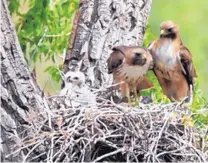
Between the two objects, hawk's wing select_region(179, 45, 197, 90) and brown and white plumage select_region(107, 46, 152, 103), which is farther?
hawk's wing select_region(179, 45, 197, 90)

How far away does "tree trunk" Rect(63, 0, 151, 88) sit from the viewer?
4617mm

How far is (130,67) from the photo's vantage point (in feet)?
15.4

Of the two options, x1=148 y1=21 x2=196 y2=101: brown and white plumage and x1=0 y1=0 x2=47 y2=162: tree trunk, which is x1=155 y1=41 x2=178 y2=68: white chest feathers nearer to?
x1=148 y1=21 x2=196 y2=101: brown and white plumage

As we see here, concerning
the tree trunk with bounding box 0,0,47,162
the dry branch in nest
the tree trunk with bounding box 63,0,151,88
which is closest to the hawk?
the tree trunk with bounding box 63,0,151,88

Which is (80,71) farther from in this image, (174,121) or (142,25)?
(174,121)

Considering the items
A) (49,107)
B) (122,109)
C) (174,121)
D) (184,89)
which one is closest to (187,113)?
(174,121)

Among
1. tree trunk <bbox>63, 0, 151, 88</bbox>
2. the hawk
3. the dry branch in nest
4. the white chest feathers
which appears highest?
tree trunk <bbox>63, 0, 151, 88</bbox>

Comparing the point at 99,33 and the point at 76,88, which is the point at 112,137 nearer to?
the point at 76,88

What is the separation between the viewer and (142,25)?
483 centimetres

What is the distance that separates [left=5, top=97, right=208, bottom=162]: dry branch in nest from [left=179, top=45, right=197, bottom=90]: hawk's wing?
3.14 ft

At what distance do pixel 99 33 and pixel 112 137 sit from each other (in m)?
1.00

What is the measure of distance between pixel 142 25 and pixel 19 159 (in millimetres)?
1438

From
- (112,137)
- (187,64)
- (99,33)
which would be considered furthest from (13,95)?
(187,64)

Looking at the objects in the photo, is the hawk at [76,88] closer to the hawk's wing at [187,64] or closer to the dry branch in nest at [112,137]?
the dry branch in nest at [112,137]
